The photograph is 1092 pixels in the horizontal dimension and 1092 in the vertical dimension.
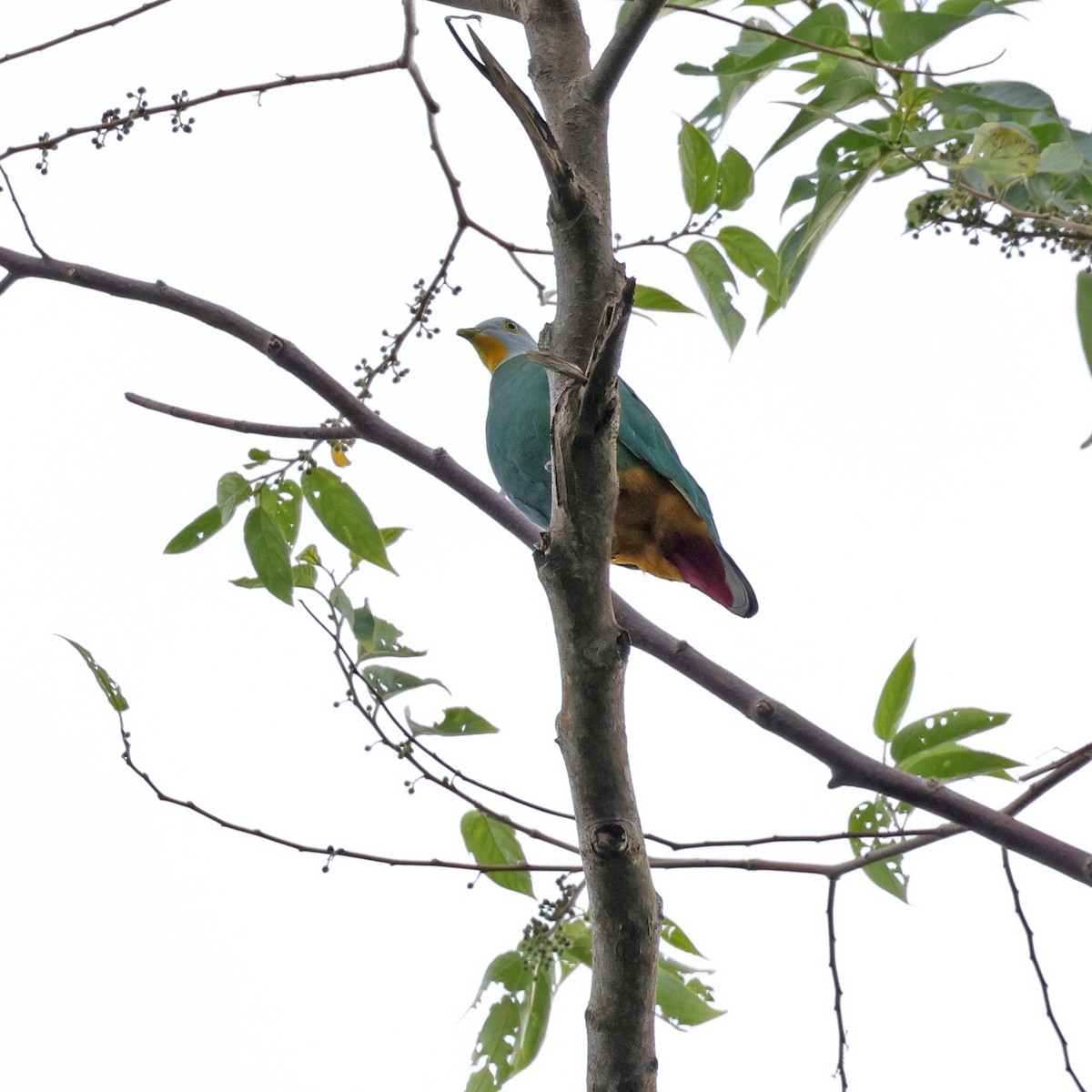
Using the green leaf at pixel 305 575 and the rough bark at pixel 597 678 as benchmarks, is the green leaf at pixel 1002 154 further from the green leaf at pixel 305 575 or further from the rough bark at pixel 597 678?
the green leaf at pixel 305 575

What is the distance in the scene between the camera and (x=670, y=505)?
9.85ft

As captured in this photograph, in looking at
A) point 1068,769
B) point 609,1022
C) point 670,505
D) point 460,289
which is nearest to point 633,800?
point 609,1022

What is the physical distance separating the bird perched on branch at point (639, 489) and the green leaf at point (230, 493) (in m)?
1.05

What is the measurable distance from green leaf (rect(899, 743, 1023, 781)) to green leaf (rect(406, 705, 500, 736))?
2.31 ft

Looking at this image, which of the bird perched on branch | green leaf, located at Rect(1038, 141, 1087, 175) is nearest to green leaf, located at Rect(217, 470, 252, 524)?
the bird perched on branch

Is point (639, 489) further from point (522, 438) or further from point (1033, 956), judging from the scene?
point (1033, 956)

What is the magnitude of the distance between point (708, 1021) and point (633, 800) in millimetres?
814

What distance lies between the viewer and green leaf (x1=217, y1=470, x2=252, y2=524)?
6.58ft

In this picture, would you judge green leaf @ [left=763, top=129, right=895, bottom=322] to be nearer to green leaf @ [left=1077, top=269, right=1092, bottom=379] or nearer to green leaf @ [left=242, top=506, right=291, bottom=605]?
green leaf @ [left=1077, top=269, right=1092, bottom=379]

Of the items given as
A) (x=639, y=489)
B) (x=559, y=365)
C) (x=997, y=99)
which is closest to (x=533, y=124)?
(x=559, y=365)

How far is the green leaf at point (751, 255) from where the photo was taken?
189 centimetres

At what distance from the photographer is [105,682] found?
1.85 meters

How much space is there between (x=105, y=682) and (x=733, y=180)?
4.12 ft

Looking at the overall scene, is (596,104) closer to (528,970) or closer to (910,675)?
(910,675)
